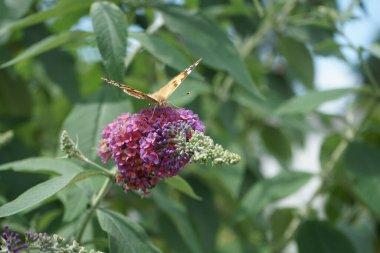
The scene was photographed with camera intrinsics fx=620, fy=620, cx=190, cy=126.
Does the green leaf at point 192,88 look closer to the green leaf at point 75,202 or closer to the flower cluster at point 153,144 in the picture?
the green leaf at point 75,202

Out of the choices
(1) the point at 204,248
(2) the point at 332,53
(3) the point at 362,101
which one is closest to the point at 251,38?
(2) the point at 332,53

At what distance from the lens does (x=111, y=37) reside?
6.12ft

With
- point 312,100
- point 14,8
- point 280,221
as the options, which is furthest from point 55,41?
point 280,221

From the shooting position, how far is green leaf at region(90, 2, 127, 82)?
180 centimetres

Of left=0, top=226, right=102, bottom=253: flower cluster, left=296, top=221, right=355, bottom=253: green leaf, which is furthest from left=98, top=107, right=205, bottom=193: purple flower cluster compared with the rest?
left=296, top=221, right=355, bottom=253: green leaf

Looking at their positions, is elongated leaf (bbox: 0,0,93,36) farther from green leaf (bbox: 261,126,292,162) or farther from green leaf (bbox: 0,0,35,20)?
green leaf (bbox: 261,126,292,162)

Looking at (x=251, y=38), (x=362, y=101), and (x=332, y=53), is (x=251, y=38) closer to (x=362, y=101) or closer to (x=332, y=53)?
(x=332, y=53)

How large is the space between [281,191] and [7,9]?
1.34m

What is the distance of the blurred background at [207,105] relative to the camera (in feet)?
7.03

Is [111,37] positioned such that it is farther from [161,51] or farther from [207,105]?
[207,105]

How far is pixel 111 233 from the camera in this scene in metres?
1.63

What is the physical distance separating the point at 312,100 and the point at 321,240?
63 centimetres

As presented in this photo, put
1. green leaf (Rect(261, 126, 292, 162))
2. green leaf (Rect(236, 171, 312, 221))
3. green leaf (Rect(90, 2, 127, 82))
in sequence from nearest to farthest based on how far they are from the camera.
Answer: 1. green leaf (Rect(90, 2, 127, 82))
2. green leaf (Rect(236, 171, 312, 221))
3. green leaf (Rect(261, 126, 292, 162))

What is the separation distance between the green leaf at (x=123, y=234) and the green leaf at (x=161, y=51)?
1.88 feet
